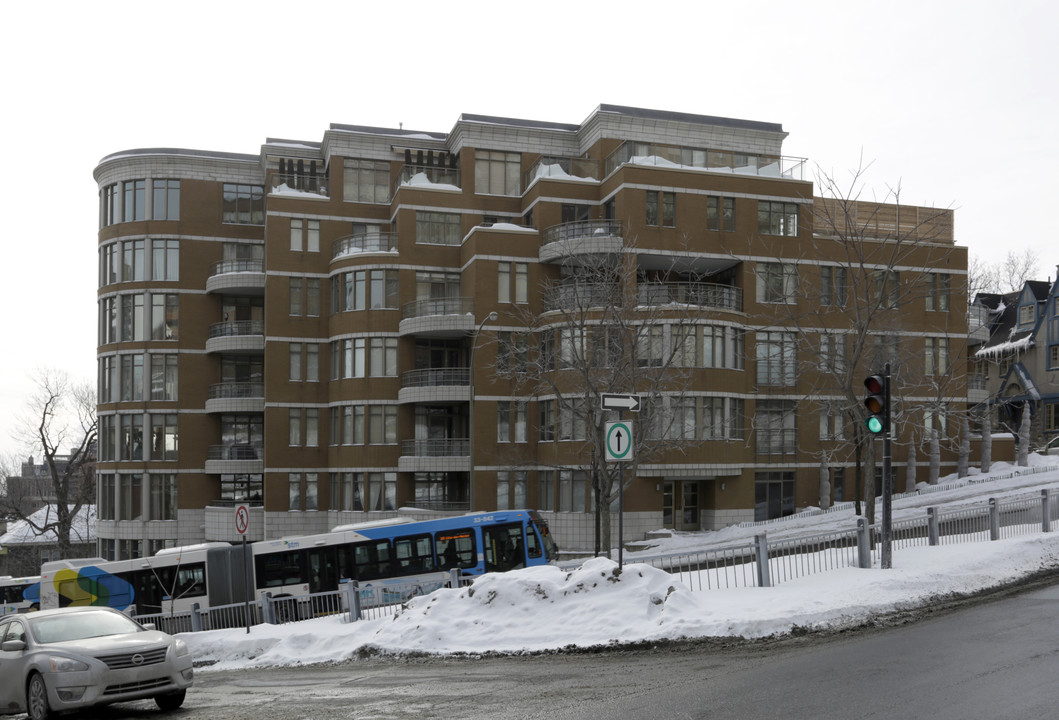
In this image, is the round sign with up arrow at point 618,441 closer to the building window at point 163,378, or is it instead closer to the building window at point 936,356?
the building window at point 936,356

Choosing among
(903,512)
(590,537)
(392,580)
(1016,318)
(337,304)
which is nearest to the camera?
(392,580)

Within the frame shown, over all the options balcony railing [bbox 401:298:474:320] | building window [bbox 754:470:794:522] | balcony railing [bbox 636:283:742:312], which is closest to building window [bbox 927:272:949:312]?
balcony railing [bbox 636:283:742:312]

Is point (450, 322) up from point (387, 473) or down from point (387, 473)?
up

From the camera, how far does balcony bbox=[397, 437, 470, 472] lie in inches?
1645

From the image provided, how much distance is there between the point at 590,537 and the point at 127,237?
28.7m

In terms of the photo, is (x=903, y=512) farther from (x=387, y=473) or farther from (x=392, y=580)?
Result: (x=387, y=473)

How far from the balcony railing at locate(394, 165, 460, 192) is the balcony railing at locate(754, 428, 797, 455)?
17910 mm

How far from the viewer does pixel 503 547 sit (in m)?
28.3

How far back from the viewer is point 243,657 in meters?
18.0

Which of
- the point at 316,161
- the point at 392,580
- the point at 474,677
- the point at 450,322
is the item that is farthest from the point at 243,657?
the point at 316,161

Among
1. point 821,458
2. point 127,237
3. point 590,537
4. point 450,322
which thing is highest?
point 127,237

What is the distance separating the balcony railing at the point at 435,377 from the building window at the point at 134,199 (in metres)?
17.6

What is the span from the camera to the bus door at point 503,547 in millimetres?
28188

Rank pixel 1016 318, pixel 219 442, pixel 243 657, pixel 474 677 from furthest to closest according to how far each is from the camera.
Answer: pixel 1016 318
pixel 219 442
pixel 243 657
pixel 474 677
